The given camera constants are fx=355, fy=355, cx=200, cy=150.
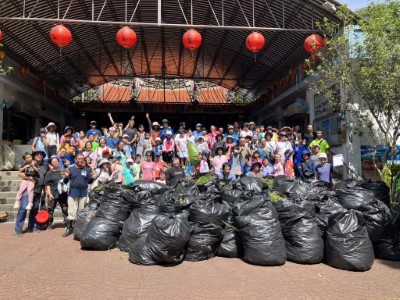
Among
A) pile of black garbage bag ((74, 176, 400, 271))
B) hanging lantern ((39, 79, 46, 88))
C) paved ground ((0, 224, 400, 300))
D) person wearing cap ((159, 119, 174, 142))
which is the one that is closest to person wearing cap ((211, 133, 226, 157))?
person wearing cap ((159, 119, 174, 142))

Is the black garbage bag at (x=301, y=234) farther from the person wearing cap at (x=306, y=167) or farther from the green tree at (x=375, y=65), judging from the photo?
the person wearing cap at (x=306, y=167)

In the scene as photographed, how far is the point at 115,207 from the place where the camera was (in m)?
5.63

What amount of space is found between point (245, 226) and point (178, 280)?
1180 mm

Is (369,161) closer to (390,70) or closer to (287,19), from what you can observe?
(390,70)

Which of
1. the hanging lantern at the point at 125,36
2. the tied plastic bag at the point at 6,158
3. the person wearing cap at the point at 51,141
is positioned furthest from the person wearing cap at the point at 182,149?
the tied plastic bag at the point at 6,158

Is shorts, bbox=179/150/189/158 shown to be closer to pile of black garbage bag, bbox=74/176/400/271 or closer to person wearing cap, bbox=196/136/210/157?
person wearing cap, bbox=196/136/210/157

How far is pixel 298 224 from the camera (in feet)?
15.9

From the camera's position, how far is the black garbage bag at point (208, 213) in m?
4.98

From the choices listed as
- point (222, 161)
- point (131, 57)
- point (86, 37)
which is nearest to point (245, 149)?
point (222, 161)

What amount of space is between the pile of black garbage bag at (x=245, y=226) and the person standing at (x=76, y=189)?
2.13 ft

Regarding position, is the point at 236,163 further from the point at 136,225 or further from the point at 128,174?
the point at 136,225

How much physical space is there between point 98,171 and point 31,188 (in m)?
1.31

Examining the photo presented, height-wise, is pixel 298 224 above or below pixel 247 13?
below

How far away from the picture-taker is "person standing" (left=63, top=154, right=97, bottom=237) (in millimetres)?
6598
